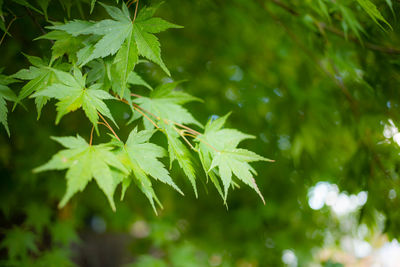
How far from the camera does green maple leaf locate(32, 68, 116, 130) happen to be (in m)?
0.75

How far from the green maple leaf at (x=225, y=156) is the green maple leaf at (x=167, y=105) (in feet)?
0.28

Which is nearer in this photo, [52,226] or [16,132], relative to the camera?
[16,132]

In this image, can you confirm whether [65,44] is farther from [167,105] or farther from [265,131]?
[265,131]

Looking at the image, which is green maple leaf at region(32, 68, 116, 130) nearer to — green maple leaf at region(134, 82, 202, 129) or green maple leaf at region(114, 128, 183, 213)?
green maple leaf at region(114, 128, 183, 213)

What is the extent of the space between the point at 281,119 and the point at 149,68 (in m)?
1.00

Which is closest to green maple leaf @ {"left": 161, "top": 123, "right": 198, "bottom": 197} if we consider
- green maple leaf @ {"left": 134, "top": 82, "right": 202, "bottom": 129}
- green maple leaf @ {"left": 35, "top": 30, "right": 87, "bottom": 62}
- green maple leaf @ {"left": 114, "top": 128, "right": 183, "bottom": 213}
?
green maple leaf @ {"left": 114, "top": 128, "right": 183, "bottom": 213}

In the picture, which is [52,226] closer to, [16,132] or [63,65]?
[16,132]

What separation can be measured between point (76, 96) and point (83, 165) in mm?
235

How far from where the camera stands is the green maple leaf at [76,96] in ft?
2.46

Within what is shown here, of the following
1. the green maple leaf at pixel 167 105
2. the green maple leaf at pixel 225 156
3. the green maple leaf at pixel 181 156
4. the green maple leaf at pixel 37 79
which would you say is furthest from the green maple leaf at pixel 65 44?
the green maple leaf at pixel 225 156

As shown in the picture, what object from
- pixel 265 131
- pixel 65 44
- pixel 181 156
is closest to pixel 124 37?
pixel 65 44

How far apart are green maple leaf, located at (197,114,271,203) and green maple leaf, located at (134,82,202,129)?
85 millimetres

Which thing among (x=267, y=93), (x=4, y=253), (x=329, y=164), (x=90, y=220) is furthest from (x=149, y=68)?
(x=90, y=220)

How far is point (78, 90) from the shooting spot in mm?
796
